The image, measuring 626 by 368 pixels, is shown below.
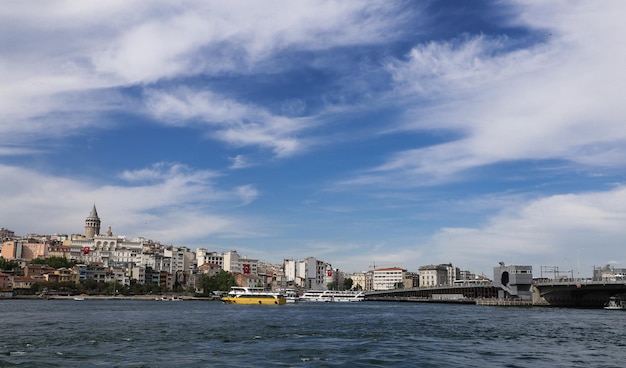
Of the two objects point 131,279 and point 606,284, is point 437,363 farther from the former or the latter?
point 131,279

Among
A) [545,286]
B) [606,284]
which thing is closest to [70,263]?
[545,286]

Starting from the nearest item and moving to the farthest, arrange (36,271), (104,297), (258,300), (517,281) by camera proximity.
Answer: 1. (258,300)
2. (517,281)
3. (104,297)
4. (36,271)

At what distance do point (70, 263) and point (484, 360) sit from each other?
601 feet

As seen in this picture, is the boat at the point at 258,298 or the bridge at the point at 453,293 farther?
the bridge at the point at 453,293

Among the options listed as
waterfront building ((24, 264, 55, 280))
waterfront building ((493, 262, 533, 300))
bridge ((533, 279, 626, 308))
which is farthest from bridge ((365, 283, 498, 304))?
waterfront building ((24, 264, 55, 280))

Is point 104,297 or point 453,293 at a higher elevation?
point 453,293

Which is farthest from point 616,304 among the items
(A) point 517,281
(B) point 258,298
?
(B) point 258,298

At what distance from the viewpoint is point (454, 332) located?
51.9 m

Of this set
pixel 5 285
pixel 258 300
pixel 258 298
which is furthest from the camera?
pixel 5 285

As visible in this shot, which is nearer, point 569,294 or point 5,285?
point 569,294

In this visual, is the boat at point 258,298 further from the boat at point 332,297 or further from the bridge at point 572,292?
the boat at point 332,297

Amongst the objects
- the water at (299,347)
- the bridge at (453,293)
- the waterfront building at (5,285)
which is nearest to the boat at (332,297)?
the bridge at (453,293)

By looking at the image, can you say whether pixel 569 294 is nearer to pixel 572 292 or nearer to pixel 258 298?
pixel 572 292

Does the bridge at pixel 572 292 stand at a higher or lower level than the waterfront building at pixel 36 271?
lower
